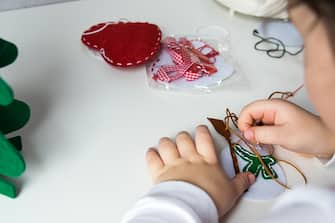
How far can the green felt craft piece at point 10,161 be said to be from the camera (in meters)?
0.50

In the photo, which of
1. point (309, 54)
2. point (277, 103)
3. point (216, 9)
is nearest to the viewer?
point (309, 54)

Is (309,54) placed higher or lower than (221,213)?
higher

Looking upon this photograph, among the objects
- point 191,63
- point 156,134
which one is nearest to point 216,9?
point 191,63

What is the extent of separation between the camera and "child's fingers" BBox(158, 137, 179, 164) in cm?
54

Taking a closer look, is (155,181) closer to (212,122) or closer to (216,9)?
(212,122)

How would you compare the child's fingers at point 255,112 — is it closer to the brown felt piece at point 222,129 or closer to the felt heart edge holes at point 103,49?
the brown felt piece at point 222,129

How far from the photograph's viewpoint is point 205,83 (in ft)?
2.03

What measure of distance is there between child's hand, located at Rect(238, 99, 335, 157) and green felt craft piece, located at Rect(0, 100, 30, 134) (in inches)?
8.3

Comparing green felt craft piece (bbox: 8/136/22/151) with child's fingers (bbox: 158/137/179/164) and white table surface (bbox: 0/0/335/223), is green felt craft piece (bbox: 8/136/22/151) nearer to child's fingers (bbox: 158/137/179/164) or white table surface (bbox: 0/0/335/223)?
white table surface (bbox: 0/0/335/223)

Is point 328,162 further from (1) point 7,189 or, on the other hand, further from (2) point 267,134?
(1) point 7,189

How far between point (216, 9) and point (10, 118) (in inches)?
12.2

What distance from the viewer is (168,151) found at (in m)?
0.54

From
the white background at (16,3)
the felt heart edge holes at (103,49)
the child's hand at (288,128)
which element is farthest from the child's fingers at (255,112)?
the white background at (16,3)

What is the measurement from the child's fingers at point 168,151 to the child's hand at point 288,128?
0.24 ft
